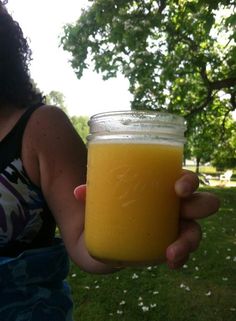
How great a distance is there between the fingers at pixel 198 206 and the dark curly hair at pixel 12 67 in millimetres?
806

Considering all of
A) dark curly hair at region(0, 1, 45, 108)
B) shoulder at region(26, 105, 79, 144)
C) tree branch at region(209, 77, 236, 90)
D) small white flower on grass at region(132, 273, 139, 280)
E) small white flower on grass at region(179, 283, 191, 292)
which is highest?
tree branch at region(209, 77, 236, 90)

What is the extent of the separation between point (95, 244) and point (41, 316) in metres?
0.50

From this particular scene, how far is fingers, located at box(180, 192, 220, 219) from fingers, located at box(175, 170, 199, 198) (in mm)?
62

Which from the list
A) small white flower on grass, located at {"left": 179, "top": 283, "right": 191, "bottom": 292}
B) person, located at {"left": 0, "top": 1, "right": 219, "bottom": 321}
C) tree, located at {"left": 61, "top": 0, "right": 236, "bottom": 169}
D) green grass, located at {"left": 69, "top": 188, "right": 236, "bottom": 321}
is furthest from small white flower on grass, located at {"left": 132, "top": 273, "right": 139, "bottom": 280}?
person, located at {"left": 0, "top": 1, "right": 219, "bottom": 321}

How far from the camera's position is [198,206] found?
100 cm

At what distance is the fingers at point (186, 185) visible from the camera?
91 cm

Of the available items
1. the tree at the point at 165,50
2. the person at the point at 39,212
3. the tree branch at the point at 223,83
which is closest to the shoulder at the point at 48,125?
the person at the point at 39,212

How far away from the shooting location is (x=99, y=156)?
987 millimetres

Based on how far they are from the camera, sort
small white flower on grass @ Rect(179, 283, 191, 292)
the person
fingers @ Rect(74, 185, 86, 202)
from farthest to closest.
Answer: small white flower on grass @ Rect(179, 283, 191, 292), the person, fingers @ Rect(74, 185, 86, 202)

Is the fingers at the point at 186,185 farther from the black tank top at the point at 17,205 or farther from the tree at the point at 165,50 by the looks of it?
the tree at the point at 165,50

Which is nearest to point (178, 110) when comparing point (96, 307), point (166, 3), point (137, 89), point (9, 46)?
point (137, 89)

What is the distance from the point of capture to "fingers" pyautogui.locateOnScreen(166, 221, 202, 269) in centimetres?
93

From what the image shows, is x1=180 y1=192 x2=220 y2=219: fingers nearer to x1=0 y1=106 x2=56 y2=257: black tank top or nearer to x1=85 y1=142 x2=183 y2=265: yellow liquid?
x1=85 y1=142 x2=183 y2=265: yellow liquid

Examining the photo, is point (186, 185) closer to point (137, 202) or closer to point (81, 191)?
point (137, 202)
